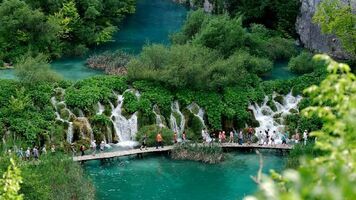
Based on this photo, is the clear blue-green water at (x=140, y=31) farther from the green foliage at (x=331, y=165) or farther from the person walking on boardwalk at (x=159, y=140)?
the green foliage at (x=331, y=165)

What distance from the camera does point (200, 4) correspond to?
57.3m

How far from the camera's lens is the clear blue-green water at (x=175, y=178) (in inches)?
1065

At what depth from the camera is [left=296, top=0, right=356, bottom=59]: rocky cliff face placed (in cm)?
4341

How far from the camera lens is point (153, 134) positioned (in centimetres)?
3189

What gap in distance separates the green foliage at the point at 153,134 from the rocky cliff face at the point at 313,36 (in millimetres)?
16723

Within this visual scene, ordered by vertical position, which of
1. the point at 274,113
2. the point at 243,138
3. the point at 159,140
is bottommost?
the point at 243,138

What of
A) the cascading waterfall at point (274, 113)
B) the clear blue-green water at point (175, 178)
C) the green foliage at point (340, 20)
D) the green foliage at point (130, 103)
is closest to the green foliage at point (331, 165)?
the clear blue-green water at point (175, 178)

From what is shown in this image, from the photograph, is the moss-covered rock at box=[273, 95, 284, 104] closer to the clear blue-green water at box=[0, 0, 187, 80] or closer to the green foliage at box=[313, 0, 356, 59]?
the green foliage at box=[313, 0, 356, 59]

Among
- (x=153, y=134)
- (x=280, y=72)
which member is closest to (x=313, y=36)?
(x=280, y=72)

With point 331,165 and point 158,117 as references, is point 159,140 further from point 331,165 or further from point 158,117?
point 331,165

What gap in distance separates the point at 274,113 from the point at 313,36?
1246 centimetres

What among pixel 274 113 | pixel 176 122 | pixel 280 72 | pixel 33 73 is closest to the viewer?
pixel 33 73

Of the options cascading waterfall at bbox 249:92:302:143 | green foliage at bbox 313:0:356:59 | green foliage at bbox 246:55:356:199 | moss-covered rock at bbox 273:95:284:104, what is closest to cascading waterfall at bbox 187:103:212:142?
cascading waterfall at bbox 249:92:302:143

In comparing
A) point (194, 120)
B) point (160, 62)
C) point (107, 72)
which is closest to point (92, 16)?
point (107, 72)
